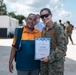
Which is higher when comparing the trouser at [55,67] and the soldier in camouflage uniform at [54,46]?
the soldier in camouflage uniform at [54,46]

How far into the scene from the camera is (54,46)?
411 cm

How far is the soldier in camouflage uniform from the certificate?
0.06m

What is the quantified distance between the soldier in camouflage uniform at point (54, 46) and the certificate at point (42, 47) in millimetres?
60

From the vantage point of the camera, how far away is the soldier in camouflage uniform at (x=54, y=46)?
4016 millimetres

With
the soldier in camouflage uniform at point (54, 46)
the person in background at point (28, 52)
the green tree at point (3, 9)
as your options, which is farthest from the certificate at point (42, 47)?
the green tree at point (3, 9)

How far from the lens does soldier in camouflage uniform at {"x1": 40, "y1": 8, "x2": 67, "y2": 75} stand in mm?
4016

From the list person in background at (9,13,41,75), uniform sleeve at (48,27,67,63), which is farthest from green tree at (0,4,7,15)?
uniform sleeve at (48,27,67,63)

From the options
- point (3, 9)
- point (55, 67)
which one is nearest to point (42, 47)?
point (55, 67)

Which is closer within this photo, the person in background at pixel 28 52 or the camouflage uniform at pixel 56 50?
the camouflage uniform at pixel 56 50

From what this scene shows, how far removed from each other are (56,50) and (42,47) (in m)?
0.22

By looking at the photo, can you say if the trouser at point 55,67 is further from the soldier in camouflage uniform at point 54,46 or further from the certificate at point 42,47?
the certificate at point 42,47

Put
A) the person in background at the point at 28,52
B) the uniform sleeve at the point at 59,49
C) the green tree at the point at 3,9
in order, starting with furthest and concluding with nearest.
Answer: the green tree at the point at 3,9 → the person in background at the point at 28,52 → the uniform sleeve at the point at 59,49

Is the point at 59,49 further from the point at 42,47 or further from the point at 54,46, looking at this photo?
the point at 42,47

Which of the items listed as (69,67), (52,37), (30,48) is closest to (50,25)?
(52,37)
